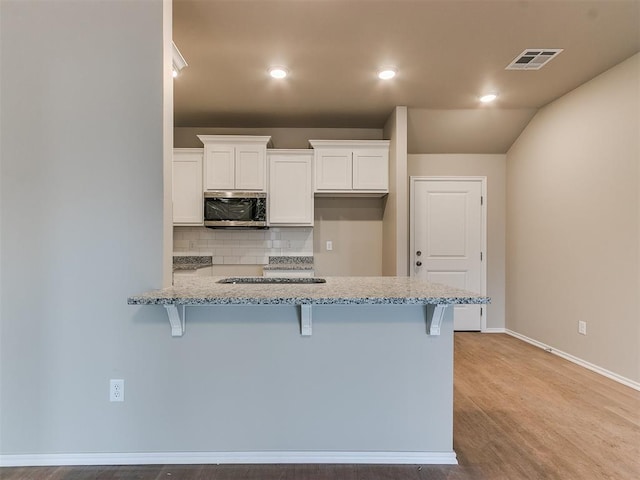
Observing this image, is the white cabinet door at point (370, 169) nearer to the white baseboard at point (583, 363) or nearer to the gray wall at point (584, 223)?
the gray wall at point (584, 223)

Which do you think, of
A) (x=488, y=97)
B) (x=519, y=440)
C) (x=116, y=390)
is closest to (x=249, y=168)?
(x=116, y=390)

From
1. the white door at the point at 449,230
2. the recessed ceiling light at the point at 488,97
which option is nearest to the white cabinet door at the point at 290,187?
the white door at the point at 449,230

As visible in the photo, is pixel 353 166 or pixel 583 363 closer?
pixel 583 363

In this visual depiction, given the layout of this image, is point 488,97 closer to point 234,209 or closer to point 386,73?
point 386,73

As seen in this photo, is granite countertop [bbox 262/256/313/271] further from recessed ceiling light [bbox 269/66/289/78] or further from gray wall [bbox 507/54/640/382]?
gray wall [bbox 507/54/640/382]

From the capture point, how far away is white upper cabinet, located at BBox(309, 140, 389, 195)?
3758 mm

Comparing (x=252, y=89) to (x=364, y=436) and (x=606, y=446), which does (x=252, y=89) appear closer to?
(x=364, y=436)

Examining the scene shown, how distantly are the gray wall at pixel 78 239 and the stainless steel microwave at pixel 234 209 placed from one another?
197 cm

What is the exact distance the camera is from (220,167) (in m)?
3.71

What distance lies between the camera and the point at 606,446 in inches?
73.4

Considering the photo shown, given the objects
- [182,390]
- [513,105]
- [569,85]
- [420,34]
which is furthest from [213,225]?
[569,85]

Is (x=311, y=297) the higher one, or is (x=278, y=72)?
(x=278, y=72)

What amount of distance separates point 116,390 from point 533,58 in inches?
149

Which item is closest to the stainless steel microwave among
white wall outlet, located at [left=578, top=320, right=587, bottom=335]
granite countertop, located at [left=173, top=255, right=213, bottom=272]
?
granite countertop, located at [left=173, top=255, right=213, bottom=272]
